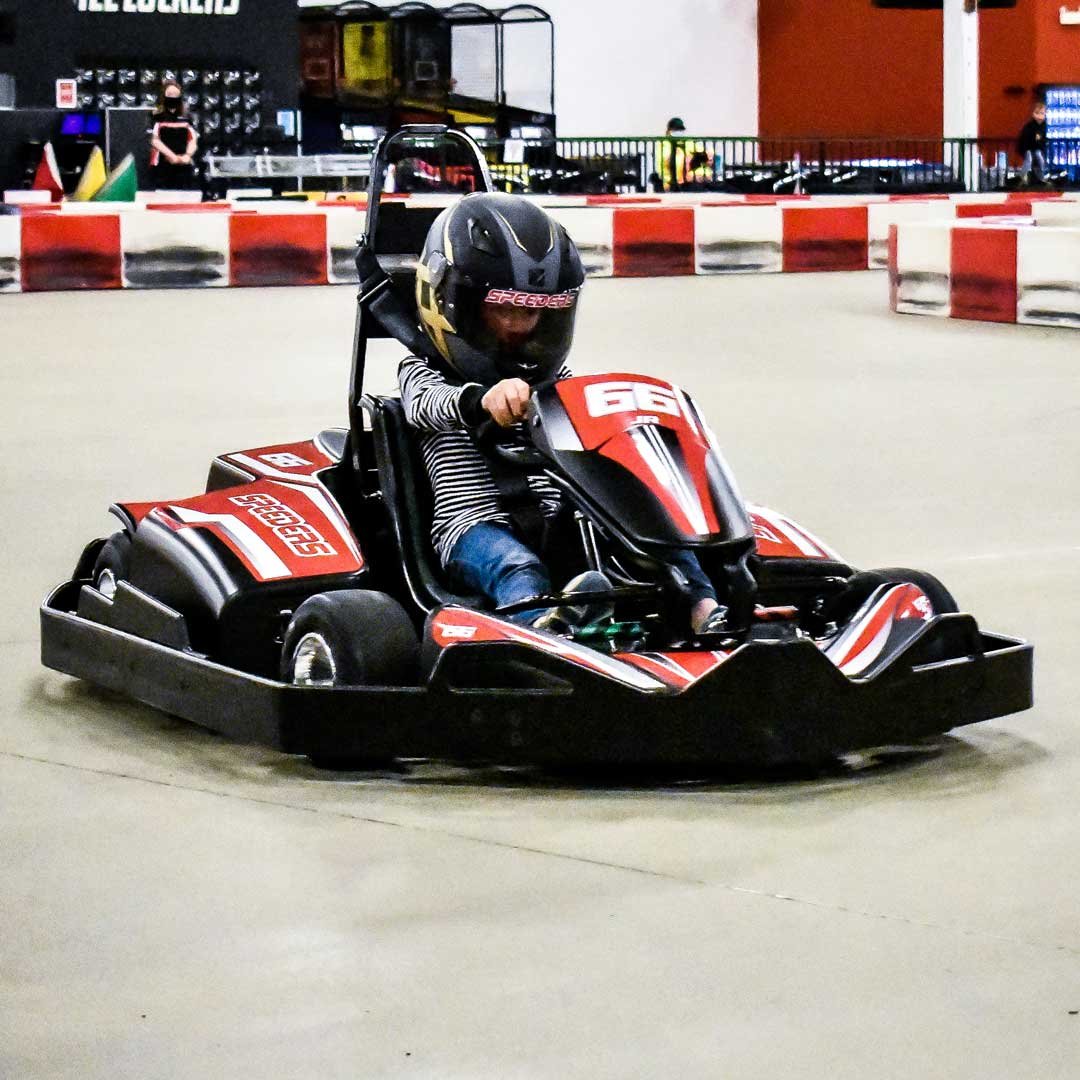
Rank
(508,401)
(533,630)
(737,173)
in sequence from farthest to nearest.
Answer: (737,173) < (508,401) < (533,630)

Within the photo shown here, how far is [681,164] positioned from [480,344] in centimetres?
1946

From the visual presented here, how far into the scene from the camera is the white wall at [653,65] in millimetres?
27484

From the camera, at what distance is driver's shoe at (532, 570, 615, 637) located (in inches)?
128

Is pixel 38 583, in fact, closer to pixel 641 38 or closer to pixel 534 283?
pixel 534 283

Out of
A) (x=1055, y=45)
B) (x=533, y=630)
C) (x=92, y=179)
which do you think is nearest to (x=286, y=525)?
(x=533, y=630)

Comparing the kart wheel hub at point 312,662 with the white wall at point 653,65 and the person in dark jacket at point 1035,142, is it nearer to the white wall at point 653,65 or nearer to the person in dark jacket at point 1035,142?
the person in dark jacket at point 1035,142

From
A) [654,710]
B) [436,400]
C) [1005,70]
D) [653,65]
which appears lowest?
[654,710]

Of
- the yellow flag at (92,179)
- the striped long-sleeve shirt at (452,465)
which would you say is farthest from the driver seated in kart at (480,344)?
the yellow flag at (92,179)

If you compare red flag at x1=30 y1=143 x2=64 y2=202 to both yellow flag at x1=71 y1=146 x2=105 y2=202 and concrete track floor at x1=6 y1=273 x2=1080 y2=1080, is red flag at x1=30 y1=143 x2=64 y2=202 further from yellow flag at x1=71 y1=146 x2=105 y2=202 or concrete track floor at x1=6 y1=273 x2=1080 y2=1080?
concrete track floor at x1=6 y1=273 x2=1080 y2=1080

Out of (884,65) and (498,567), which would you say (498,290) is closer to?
(498,567)

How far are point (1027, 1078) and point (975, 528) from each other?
3.35 m

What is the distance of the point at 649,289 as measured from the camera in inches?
512

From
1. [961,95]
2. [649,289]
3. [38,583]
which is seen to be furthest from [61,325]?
[961,95]

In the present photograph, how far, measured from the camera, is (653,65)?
92.2 ft
